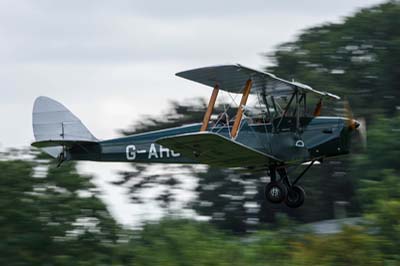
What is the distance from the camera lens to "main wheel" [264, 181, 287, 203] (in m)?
23.7

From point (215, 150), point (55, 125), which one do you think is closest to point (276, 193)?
point (215, 150)

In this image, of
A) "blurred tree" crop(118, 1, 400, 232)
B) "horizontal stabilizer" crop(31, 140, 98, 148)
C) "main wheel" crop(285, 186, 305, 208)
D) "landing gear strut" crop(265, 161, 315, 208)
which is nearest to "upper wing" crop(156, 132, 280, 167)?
"landing gear strut" crop(265, 161, 315, 208)

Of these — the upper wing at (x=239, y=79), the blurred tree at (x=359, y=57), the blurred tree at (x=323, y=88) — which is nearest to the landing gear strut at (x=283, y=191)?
the upper wing at (x=239, y=79)

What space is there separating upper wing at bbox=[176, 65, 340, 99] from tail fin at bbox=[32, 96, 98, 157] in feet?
11.0

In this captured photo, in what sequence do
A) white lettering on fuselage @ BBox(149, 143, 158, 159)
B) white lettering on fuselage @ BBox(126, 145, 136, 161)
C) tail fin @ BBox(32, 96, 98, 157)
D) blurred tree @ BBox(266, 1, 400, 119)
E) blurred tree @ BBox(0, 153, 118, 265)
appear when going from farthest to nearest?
blurred tree @ BBox(266, 1, 400, 119)
blurred tree @ BBox(0, 153, 118, 265)
tail fin @ BBox(32, 96, 98, 157)
white lettering on fuselage @ BBox(126, 145, 136, 161)
white lettering on fuselage @ BBox(149, 143, 158, 159)

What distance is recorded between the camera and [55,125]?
27.1 metres

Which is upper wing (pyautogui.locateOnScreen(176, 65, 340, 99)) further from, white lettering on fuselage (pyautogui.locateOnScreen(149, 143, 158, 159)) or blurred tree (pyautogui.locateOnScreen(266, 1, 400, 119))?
blurred tree (pyautogui.locateOnScreen(266, 1, 400, 119))

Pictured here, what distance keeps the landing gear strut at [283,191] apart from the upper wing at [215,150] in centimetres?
36

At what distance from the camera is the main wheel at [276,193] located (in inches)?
932

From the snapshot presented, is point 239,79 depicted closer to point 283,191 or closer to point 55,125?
point 283,191

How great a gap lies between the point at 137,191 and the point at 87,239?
1586 centimetres

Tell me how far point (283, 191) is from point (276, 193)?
13 cm

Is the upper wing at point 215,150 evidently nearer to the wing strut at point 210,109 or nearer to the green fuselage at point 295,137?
the green fuselage at point 295,137

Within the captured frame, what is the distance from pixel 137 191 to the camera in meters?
48.3
